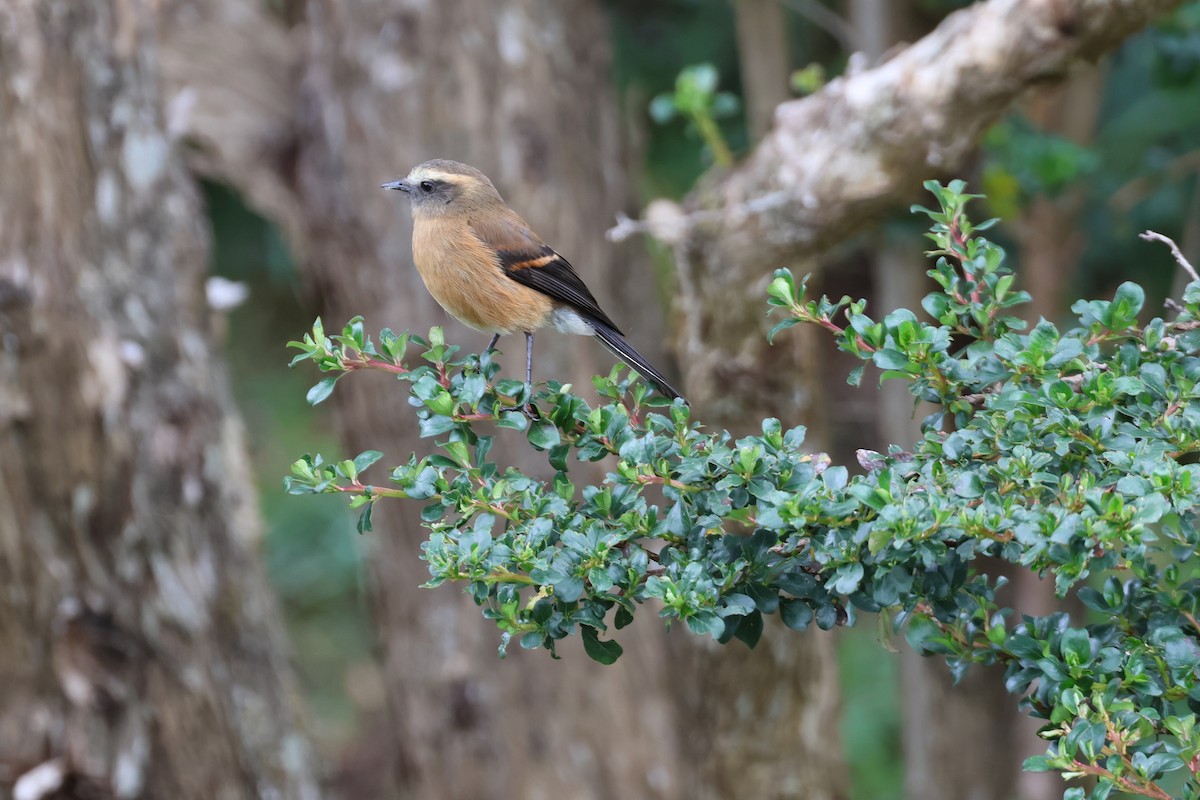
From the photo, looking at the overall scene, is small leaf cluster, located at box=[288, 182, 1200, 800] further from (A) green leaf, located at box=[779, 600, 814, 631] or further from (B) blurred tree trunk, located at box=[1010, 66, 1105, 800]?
(B) blurred tree trunk, located at box=[1010, 66, 1105, 800]

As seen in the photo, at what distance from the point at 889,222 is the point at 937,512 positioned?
3897 mm

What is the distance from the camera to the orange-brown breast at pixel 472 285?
3498mm

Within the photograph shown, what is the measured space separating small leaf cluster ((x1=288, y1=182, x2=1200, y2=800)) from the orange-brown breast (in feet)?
3.62

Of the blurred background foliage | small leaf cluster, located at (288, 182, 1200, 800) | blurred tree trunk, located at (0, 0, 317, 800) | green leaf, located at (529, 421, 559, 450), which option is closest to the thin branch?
the blurred background foliage

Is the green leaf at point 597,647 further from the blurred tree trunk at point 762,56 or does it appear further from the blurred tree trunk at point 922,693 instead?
the blurred tree trunk at point 762,56

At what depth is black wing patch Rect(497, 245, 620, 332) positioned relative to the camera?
360cm

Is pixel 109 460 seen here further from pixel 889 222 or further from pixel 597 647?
pixel 889 222

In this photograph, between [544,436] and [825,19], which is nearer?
[544,436]

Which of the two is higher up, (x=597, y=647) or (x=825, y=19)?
(x=825, y=19)


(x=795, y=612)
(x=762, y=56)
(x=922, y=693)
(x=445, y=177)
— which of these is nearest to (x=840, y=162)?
(x=445, y=177)

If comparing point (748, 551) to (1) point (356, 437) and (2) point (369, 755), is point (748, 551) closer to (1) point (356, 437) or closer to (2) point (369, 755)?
(1) point (356, 437)


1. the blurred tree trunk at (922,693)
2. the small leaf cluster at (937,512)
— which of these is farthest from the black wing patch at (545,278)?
the blurred tree trunk at (922,693)

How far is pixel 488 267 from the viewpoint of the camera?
3.53m

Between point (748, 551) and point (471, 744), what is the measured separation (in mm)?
3420
